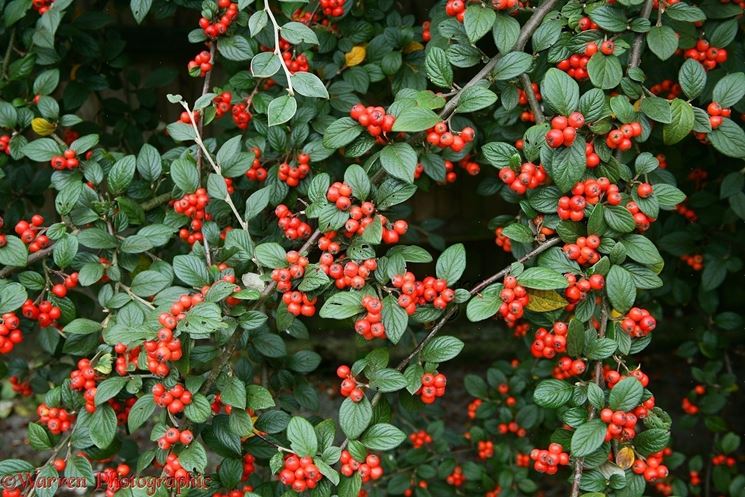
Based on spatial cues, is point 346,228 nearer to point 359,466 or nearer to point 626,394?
point 359,466

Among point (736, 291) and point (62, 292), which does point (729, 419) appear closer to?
point (736, 291)

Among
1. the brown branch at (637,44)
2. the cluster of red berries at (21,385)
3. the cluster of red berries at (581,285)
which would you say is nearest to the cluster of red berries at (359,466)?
the cluster of red berries at (581,285)

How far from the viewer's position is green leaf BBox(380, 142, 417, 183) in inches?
67.5

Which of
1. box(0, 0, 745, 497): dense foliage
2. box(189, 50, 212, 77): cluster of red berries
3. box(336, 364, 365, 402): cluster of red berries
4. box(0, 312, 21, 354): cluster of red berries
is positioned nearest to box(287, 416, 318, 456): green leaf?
box(0, 0, 745, 497): dense foliage

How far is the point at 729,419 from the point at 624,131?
105 inches

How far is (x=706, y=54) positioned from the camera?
206 centimetres

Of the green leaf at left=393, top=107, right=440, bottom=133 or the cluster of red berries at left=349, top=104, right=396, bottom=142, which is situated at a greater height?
the green leaf at left=393, top=107, right=440, bottom=133

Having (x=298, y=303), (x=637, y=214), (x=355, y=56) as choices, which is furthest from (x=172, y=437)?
(x=355, y=56)

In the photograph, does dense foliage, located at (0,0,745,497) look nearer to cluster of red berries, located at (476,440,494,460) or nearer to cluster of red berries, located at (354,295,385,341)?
cluster of red berries, located at (354,295,385,341)

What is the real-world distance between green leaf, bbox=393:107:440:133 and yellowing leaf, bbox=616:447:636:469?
0.90 m

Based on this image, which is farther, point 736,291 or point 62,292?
point 736,291

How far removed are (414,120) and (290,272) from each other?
0.47 metres

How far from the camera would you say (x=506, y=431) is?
9.71ft

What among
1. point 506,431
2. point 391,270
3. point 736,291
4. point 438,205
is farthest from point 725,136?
point 438,205
